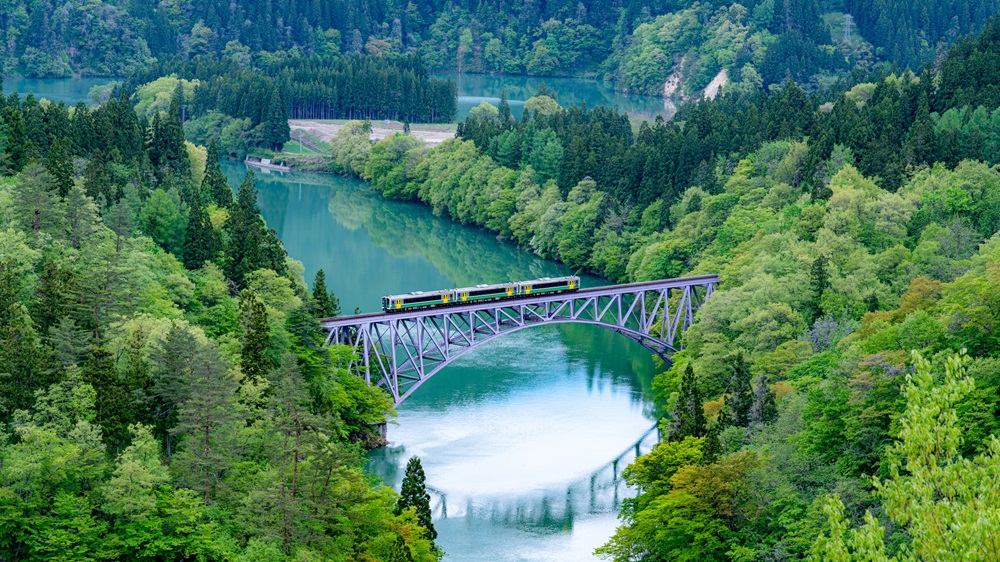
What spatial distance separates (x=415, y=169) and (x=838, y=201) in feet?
231

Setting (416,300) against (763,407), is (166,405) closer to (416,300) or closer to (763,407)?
(416,300)

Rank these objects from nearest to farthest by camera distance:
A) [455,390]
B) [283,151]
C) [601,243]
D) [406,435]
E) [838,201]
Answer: [406,435] < [455,390] < [838,201] < [601,243] < [283,151]

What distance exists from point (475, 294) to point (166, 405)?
25964 mm

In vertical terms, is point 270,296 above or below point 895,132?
below

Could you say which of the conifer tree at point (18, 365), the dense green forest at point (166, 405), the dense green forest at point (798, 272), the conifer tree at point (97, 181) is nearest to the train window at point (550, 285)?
the dense green forest at point (798, 272)

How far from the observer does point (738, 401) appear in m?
80.1

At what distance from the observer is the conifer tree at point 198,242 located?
99312 millimetres

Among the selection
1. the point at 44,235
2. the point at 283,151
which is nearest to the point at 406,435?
the point at 44,235

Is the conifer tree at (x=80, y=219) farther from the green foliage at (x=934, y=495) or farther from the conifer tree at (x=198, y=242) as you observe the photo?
the green foliage at (x=934, y=495)

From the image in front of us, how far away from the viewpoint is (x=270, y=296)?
306 feet

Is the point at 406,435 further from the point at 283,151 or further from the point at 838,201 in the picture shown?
the point at 283,151

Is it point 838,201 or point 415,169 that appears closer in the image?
point 838,201

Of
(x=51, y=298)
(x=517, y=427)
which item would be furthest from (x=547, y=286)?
(x=51, y=298)

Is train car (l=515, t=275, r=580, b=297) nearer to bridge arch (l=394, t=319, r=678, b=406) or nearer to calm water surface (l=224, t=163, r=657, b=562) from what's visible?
bridge arch (l=394, t=319, r=678, b=406)
